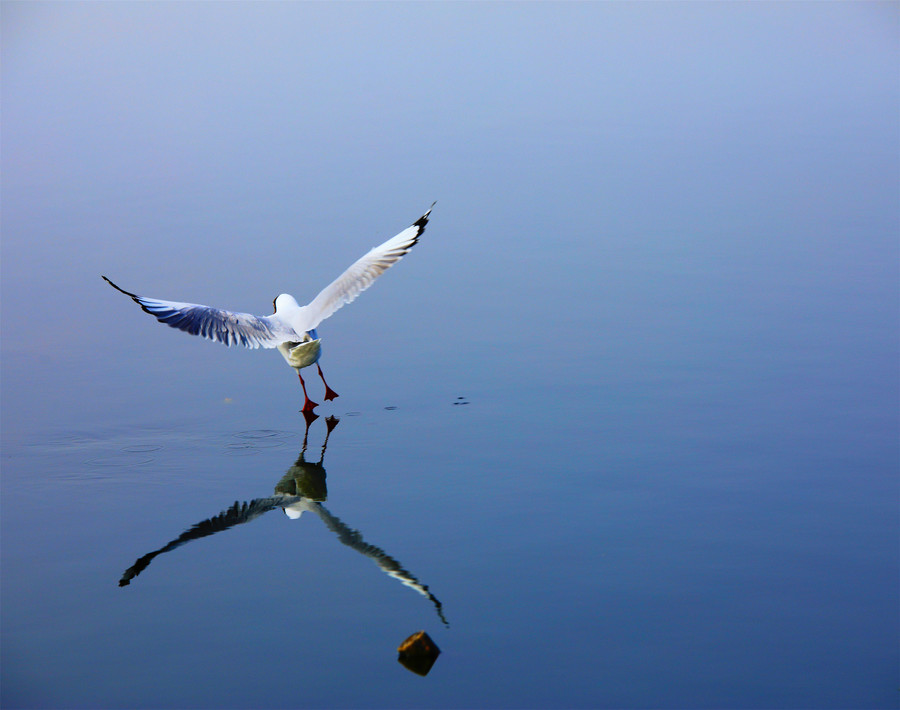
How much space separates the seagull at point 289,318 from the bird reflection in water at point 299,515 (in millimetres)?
998

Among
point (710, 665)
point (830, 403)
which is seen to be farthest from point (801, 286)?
point (710, 665)

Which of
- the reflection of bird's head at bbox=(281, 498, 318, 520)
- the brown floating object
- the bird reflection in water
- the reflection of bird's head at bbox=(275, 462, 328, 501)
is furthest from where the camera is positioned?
the reflection of bird's head at bbox=(275, 462, 328, 501)

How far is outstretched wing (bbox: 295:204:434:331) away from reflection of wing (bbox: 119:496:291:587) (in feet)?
7.05

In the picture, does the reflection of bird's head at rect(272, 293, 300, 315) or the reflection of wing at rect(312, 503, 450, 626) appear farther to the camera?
the reflection of bird's head at rect(272, 293, 300, 315)

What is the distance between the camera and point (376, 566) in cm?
570

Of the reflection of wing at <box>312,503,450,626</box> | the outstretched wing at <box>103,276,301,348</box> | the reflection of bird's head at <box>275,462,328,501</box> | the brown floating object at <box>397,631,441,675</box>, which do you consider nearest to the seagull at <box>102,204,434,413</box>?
the outstretched wing at <box>103,276,301,348</box>

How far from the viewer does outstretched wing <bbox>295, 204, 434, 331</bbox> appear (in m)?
8.51

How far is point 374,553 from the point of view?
582 centimetres

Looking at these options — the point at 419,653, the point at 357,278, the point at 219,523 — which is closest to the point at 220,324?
the point at 357,278

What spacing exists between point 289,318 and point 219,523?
2583 mm

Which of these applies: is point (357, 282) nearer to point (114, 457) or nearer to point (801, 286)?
point (114, 457)

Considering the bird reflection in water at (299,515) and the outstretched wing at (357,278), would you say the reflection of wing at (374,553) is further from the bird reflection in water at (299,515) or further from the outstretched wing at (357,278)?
the outstretched wing at (357,278)

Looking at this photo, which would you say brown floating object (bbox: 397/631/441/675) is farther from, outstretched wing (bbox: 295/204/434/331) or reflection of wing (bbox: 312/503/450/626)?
outstretched wing (bbox: 295/204/434/331)

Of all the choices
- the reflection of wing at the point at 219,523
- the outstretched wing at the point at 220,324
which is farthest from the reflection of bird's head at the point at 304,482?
the outstretched wing at the point at 220,324
